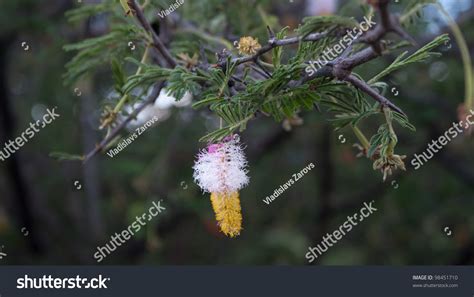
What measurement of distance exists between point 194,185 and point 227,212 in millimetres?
3053

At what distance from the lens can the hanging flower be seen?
1503 mm

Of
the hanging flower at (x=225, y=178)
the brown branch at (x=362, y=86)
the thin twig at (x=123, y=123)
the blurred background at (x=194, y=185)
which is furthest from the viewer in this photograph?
the blurred background at (x=194, y=185)

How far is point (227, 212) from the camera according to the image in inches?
59.1

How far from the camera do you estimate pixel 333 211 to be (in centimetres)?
564

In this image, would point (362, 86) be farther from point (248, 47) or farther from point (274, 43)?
point (248, 47)

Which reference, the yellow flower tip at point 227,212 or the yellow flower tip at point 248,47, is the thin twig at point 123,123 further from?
the yellow flower tip at point 227,212

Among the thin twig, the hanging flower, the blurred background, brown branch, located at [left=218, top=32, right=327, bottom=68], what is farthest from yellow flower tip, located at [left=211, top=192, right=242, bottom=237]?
the blurred background

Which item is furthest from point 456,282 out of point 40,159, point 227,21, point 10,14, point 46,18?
point 40,159

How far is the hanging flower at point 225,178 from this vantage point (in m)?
1.50

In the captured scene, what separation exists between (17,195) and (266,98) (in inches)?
166

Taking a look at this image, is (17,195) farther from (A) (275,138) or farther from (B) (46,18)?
(A) (275,138)

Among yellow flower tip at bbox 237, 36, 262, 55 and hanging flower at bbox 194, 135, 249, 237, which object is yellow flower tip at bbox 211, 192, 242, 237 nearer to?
hanging flower at bbox 194, 135, 249, 237

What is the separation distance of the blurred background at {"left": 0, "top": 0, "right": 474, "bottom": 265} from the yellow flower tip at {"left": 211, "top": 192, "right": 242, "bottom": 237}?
2.61 m

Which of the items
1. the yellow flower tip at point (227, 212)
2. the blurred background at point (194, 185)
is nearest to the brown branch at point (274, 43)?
the yellow flower tip at point (227, 212)
